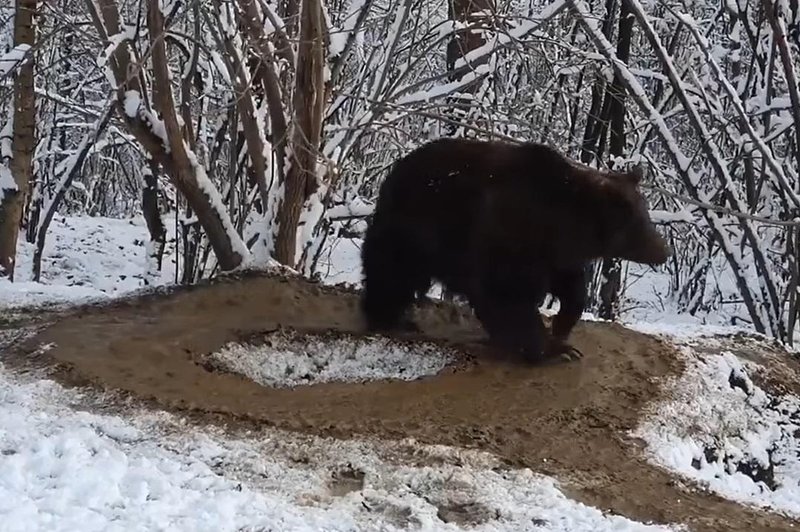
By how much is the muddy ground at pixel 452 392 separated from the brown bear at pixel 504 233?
0.83ft

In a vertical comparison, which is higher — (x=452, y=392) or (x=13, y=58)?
(x=13, y=58)

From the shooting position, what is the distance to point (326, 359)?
5.20m

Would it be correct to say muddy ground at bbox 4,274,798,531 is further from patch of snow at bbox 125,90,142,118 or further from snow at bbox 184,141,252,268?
patch of snow at bbox 125,90,142,118

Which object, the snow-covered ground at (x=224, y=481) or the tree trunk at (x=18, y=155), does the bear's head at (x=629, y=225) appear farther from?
the tree trunk at (x=18, y=155)

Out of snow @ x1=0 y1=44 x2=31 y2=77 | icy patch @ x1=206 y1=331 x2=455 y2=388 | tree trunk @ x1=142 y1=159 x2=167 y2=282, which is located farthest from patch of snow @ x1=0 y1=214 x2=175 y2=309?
icy patch @ x1=206 y1=331 x2=455 y2=388

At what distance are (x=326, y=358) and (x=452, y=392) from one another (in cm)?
93

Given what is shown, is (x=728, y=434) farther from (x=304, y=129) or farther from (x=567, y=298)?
(x=304, y=129)

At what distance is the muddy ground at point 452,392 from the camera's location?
371cm

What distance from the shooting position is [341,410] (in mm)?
4211

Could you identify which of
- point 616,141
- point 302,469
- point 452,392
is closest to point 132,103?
point 452,392

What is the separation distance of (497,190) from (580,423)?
1.28 meters

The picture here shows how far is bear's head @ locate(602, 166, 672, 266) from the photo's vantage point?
4988 mm

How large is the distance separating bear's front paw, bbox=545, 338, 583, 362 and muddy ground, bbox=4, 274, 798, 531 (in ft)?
0.23

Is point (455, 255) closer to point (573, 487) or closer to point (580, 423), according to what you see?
point (580, 423)
